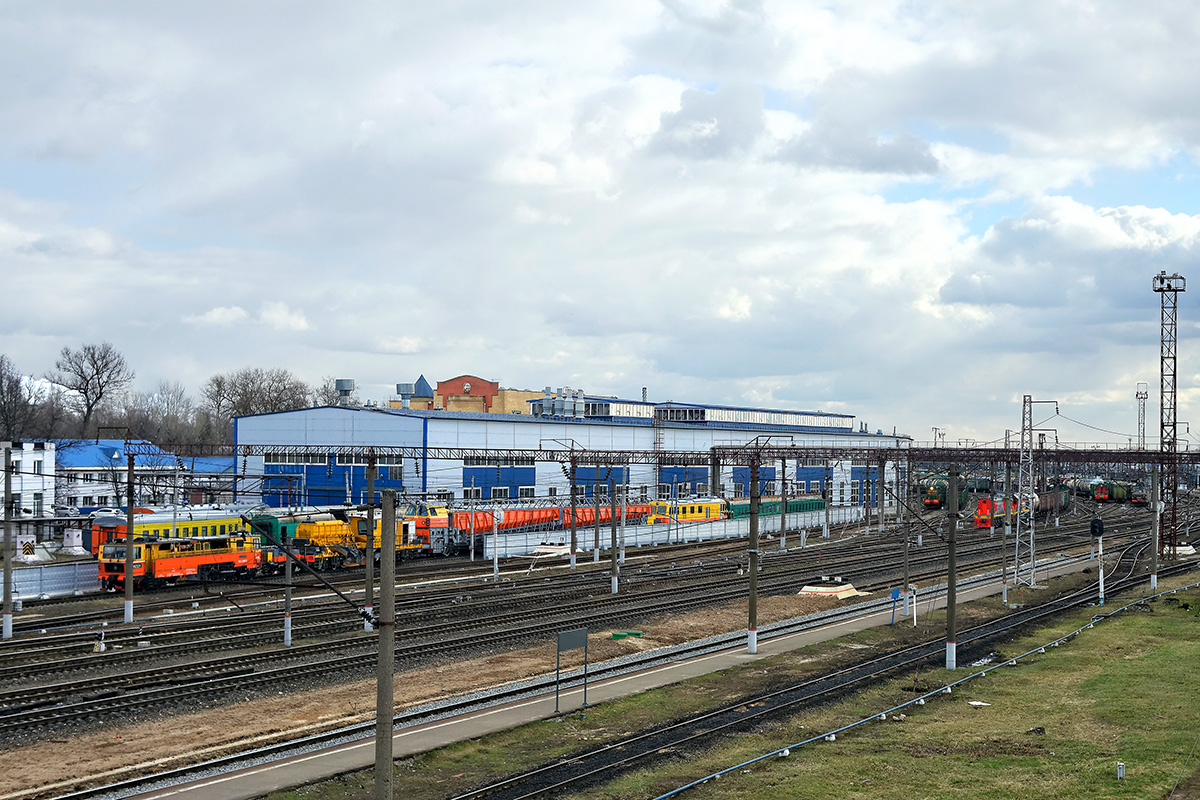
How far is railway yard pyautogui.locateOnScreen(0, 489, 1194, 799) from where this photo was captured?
931 inches

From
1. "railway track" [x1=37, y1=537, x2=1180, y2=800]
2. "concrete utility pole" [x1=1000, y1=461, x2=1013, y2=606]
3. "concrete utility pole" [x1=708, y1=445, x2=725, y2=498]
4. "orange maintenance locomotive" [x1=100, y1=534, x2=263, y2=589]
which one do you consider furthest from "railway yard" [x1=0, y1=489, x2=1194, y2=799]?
"concrete utility pole" [x1=708, y1=445, x2=725, y2=498]

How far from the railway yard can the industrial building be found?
2096cm

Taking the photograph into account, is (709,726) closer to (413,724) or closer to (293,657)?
(413,724)

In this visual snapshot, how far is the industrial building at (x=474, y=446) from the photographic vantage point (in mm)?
85562

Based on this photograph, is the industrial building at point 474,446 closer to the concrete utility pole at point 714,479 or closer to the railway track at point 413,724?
the concrete utility pole at point 714,479

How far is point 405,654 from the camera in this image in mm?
35188

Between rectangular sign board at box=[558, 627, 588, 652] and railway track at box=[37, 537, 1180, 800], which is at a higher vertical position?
rectangular sign board at box=[558, 627, 588, 652]

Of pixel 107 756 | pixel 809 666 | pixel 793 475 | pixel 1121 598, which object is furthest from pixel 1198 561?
pixel 107 756

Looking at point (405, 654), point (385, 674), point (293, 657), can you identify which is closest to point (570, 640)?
point (405, 654)

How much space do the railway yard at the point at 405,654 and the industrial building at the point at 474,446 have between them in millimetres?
20962

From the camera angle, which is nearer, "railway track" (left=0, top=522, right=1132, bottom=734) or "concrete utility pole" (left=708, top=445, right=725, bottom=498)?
"railway track" (left=0, top=522, right=1132, bottom=734)

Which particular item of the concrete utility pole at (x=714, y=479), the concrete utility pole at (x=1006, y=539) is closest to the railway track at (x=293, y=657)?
the concrete utility pole at (x=1006, y=539)

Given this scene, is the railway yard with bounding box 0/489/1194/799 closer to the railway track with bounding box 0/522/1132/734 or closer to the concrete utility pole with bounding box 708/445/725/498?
the railway track with bounding box 0/522/1132/734

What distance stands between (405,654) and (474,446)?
5525cm
